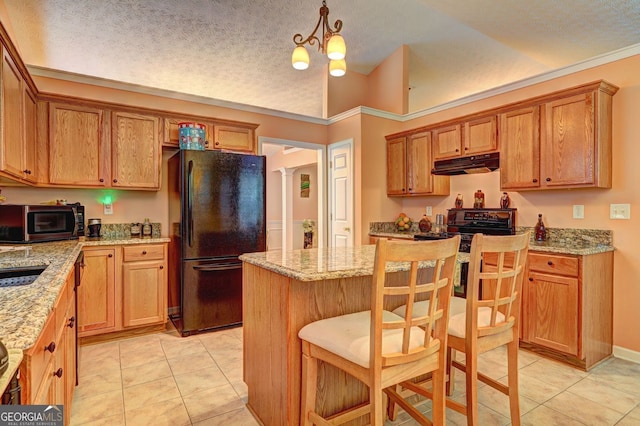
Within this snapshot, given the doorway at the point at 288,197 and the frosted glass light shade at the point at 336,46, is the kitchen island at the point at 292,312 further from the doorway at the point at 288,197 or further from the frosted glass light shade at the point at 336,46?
the doorway at the point at 288,197

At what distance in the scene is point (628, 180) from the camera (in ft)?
9.01

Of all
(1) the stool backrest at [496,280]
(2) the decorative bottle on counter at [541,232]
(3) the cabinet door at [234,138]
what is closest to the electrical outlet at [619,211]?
(2) the decorative bottle on counter at [541,232]

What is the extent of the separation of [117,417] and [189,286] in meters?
1.40

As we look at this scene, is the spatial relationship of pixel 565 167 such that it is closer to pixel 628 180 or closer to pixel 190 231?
pixel 628 180

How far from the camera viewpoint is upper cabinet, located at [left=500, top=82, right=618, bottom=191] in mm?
2730

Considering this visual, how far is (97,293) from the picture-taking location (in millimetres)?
3027

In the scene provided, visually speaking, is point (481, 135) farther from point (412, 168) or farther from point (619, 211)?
point (619, 211)

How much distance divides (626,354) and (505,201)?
1.58 metres

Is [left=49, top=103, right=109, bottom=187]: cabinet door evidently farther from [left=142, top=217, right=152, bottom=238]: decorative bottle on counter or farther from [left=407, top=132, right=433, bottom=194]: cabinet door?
[left=407, top=132, right=433, bottom=194]: cabinet door

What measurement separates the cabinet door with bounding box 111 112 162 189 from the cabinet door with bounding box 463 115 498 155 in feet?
10.7

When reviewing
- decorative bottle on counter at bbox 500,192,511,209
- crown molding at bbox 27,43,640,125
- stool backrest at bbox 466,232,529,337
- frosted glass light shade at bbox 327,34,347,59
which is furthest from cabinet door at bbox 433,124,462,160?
stool backrest at bbox 466,232,529,337

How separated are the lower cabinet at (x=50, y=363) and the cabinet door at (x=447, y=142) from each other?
370 cm

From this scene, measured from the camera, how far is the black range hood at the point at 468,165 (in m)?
3.47

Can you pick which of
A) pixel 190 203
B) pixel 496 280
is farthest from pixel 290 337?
pixel 190 203
